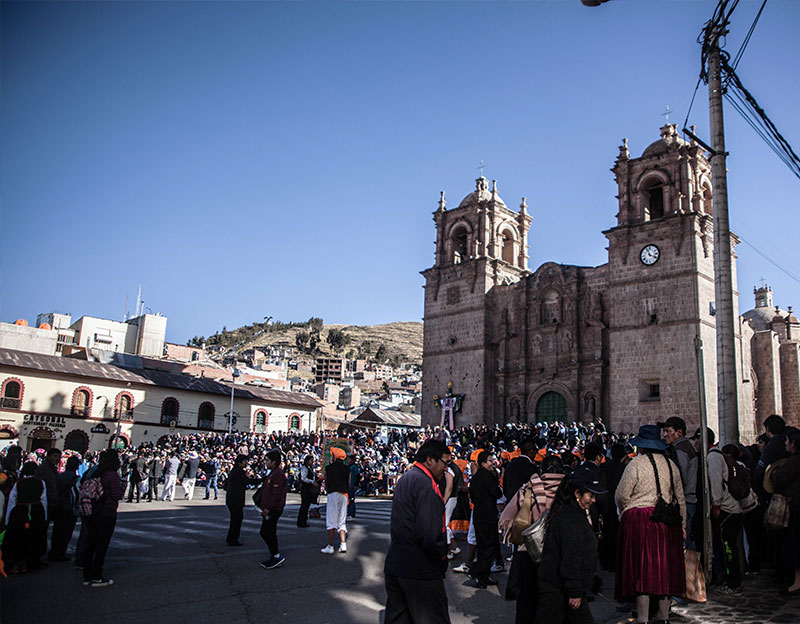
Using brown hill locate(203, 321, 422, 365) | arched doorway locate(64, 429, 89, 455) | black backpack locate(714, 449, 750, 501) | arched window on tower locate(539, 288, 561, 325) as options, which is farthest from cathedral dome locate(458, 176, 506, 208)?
brown hill locate(203, 321, 422, 365)

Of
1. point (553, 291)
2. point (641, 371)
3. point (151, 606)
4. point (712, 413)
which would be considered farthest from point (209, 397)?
point (151, 606)

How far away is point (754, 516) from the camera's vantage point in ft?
27.9

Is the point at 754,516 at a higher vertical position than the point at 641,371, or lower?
lower

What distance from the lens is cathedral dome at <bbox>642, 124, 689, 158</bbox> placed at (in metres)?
29.7

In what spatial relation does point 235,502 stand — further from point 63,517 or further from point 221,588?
point 221,588

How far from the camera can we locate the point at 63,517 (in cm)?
973

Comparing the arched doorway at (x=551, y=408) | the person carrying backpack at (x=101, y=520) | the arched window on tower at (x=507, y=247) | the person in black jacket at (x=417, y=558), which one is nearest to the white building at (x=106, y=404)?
the arched window on tower at (x=507, y=247)

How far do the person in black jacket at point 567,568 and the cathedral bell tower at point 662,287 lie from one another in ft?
76.9

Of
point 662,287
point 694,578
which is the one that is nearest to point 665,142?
point 662,287

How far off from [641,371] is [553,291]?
6597 millimetres

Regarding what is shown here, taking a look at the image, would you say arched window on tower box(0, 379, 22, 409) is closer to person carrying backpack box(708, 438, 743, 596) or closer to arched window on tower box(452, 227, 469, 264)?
arched window on tower box(452, 227, 469, 264)

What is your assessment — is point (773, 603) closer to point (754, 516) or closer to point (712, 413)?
point (754, 516)

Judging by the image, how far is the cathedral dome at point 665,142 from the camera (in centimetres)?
2968

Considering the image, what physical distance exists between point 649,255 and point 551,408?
876 cm
